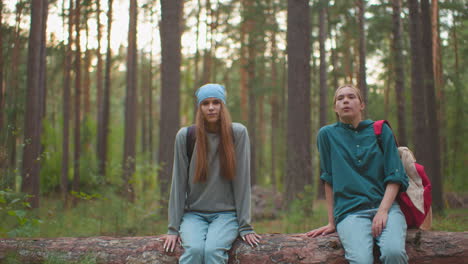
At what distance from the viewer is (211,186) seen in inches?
160

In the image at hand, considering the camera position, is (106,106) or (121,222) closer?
(121,222)

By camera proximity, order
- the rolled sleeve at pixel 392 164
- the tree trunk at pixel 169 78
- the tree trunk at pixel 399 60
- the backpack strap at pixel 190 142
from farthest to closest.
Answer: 1. the tree trunk at pixel 399 60
2. the tree trunk at pixel 169 78
3. the backpack strap at pixel 190 142
4. the rolled sleeve at pixel 392 164

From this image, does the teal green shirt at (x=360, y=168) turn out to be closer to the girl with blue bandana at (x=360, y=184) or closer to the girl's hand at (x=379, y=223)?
the girl with blue bandana at (x=360, y=184)

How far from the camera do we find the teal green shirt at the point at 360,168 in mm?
3678

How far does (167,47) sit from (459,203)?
10314 millimetres

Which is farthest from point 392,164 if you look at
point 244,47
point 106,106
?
point 244,47

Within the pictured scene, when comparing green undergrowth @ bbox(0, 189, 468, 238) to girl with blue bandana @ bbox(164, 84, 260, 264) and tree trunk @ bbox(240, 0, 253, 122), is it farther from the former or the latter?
tree trunk @ bbox(240, 0, 253, 122)

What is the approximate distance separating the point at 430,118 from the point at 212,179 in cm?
832

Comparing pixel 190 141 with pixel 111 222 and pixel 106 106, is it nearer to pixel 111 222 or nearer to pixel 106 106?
pixel 111 222

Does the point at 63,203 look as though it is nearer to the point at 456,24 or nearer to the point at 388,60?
the point at 388,60

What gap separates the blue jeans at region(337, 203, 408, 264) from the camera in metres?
3.30

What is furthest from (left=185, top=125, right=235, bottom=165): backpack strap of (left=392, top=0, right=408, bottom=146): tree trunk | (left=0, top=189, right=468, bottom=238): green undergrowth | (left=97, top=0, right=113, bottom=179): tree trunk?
(left=97, top=0, right=113, bottom=179): tree trunk

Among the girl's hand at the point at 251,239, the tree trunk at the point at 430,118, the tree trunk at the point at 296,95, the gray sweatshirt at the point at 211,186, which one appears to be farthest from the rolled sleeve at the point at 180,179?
the tree trunk at the point at 430,118

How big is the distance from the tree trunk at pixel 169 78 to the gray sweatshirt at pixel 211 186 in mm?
4811
